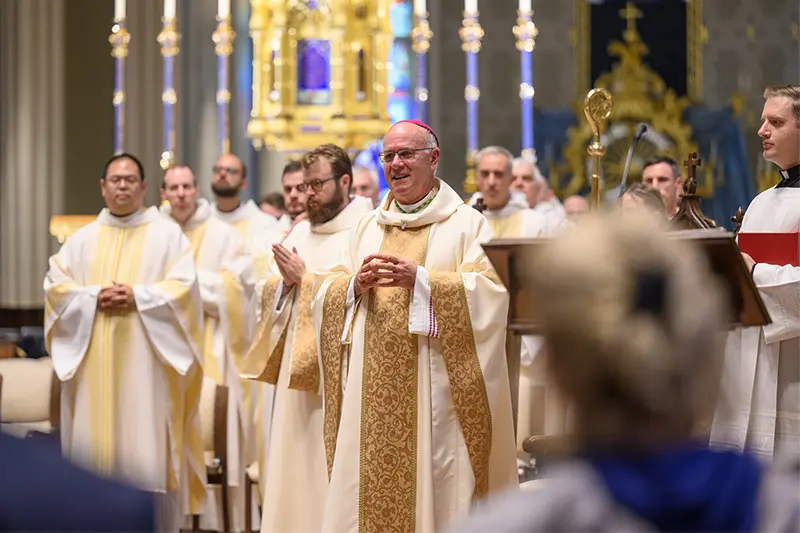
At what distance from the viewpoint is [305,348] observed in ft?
19.9

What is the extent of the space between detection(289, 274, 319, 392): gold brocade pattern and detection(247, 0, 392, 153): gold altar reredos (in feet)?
21.9

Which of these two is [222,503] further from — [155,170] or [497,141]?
[497,141]

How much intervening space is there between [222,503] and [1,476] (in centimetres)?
660

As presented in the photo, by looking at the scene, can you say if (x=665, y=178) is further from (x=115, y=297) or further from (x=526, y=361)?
(x=115, y=297)

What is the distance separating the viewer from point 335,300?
5570 millimetres

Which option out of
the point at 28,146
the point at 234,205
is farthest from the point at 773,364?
the point at 28,146

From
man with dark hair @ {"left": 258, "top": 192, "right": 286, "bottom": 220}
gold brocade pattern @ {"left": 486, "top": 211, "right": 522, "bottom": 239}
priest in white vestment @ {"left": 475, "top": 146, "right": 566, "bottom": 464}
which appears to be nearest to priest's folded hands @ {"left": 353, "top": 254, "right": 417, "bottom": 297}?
priest in white vestment @ {"left": 475, "top": 146, "right": 566, "bottom": 464}

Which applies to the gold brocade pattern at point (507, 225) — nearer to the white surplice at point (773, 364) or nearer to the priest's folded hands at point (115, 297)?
the priest's folded hands at point (115, 297)

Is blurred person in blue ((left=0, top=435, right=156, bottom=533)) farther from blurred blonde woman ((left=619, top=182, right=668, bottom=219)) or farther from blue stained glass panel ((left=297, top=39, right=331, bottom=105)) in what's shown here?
blue stained glass panel ((left=297, top=39, right=331, bottom=105))

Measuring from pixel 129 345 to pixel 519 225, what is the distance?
2.73 meters

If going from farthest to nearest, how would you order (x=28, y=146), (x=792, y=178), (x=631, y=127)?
1. (x=631, y=127)
2. (x=28, y=146)
3. (x=792, y=178)

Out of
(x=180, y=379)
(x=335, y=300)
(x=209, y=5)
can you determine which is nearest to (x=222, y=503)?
(x=180, y=379)

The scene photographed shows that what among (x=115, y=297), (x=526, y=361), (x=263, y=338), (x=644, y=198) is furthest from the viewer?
(x=526, y=361)

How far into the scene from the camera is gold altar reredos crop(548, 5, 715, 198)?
53.2 feet
